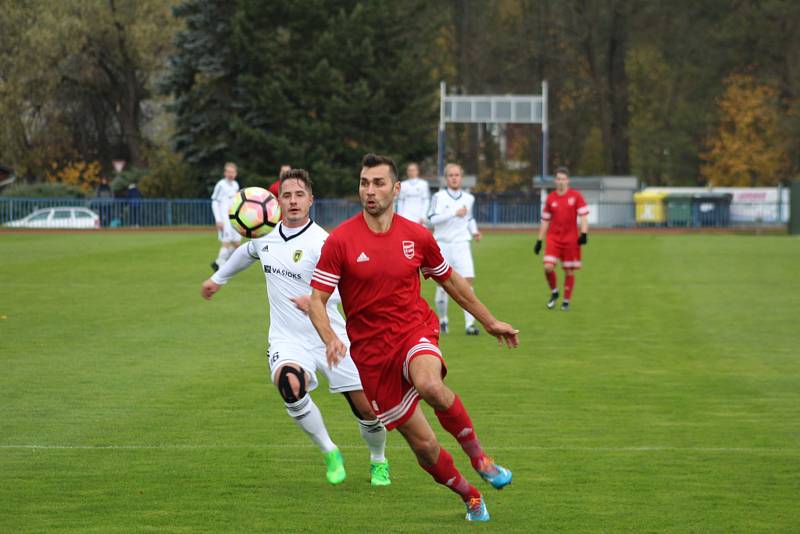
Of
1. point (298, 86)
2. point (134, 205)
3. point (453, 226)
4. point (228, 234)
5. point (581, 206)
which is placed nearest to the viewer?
point (453, 226)

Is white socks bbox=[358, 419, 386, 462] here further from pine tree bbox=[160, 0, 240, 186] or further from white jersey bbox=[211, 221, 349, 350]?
pine tree bbox=[160, 0, 240, 186]

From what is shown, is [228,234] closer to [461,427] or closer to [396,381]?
[396,381]

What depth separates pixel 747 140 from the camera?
7156cm

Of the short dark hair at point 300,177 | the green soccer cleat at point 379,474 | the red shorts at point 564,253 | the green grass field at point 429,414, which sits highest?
the short dark hair at point 300,177

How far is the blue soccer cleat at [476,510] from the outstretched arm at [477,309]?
35.4 inches

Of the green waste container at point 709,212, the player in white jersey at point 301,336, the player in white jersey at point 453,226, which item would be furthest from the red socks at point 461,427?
the green waste container at point 709,212

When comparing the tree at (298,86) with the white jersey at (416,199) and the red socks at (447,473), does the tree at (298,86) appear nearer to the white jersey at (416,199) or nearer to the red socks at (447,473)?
the white jersey at (416,199)

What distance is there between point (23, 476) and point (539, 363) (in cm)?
721

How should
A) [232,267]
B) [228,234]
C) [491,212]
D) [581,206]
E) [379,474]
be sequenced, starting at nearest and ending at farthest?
[379,474]
[232,267]
[581,206]
[228,234]
[491,212]

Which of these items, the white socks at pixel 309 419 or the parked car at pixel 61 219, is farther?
the parked car at pixel 61 219

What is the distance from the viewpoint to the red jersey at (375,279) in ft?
23.1

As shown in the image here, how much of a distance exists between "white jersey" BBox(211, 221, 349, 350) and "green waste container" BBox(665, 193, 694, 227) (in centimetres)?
4764

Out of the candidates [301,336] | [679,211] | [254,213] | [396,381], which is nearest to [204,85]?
[679,211]

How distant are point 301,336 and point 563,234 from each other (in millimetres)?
12877
